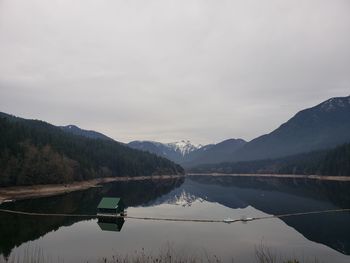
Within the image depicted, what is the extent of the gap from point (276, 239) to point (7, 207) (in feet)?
203

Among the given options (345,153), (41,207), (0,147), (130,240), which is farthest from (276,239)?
(345,153)

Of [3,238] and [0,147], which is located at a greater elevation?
[0,147]

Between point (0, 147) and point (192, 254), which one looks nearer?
point (192, 254)

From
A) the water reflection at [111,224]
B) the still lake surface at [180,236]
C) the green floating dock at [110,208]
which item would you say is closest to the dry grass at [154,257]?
the still lake surface at [180,236]

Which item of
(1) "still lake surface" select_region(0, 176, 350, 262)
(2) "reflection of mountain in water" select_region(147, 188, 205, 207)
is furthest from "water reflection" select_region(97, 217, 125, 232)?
(2) "reflection of mountain in water" select_region(147, 188, 205, 207)

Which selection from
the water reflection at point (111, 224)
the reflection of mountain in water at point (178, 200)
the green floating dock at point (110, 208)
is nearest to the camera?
the water reflection at point (111, 224)

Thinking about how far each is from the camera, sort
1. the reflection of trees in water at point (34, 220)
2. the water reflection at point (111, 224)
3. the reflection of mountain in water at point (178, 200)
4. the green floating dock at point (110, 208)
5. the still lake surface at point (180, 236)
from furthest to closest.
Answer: the reflection of mountain in water at point (178, 200) → the green floating dock at point (110, 208) → the water reflection at point (111, 224) → the reflection of trees in water at point (34, 220) → the still lake surface at point (180, 236)

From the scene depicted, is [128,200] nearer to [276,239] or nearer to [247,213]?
[247,213]

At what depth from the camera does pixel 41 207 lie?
87250 mm

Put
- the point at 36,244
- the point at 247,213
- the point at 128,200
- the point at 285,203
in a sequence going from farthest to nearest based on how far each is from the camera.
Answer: the point at 128,200
the point at 285,203
the point at 247,213
the point at 36,244

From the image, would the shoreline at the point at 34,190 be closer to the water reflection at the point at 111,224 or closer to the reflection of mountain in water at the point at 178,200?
the reflection of mountain in water at the point at 178,200

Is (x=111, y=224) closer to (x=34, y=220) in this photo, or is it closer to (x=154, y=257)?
(x=34, y=220)

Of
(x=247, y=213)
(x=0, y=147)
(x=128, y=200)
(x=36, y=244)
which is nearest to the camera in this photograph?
(x=36, y=244)

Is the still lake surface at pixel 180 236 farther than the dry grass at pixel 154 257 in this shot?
Yes
